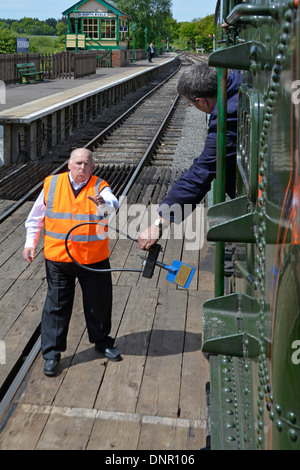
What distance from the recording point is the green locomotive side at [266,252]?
1.23m

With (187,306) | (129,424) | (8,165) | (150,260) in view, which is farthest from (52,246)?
(8,165)

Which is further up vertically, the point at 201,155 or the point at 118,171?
the point at 201,155

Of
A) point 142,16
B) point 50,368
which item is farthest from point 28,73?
point 142,16

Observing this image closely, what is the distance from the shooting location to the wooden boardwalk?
3.51 meters

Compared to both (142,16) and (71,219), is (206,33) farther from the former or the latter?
(71,219)

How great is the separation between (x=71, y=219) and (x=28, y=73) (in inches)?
845

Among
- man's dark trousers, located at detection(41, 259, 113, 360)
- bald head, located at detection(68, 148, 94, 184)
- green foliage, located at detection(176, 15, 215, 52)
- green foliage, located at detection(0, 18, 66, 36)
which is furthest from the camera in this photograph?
green foliage, located at detection(0, 18, 66, 36)

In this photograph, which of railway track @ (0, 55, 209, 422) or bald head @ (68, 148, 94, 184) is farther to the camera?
railway track @ (0, 55, 209, 422)

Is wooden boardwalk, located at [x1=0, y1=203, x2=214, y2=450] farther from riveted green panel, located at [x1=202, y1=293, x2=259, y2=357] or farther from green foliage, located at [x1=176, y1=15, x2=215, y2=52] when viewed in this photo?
green foliage, located at [x1=176, y1=15, x2=215, y2=52]

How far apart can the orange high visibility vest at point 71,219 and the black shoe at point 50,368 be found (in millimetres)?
706

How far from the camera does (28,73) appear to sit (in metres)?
24.2

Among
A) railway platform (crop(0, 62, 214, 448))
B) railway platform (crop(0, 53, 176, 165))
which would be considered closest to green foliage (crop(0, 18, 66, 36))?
railway platform (crop(0, 53, 176, 165))

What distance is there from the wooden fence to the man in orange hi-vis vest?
755 inches
